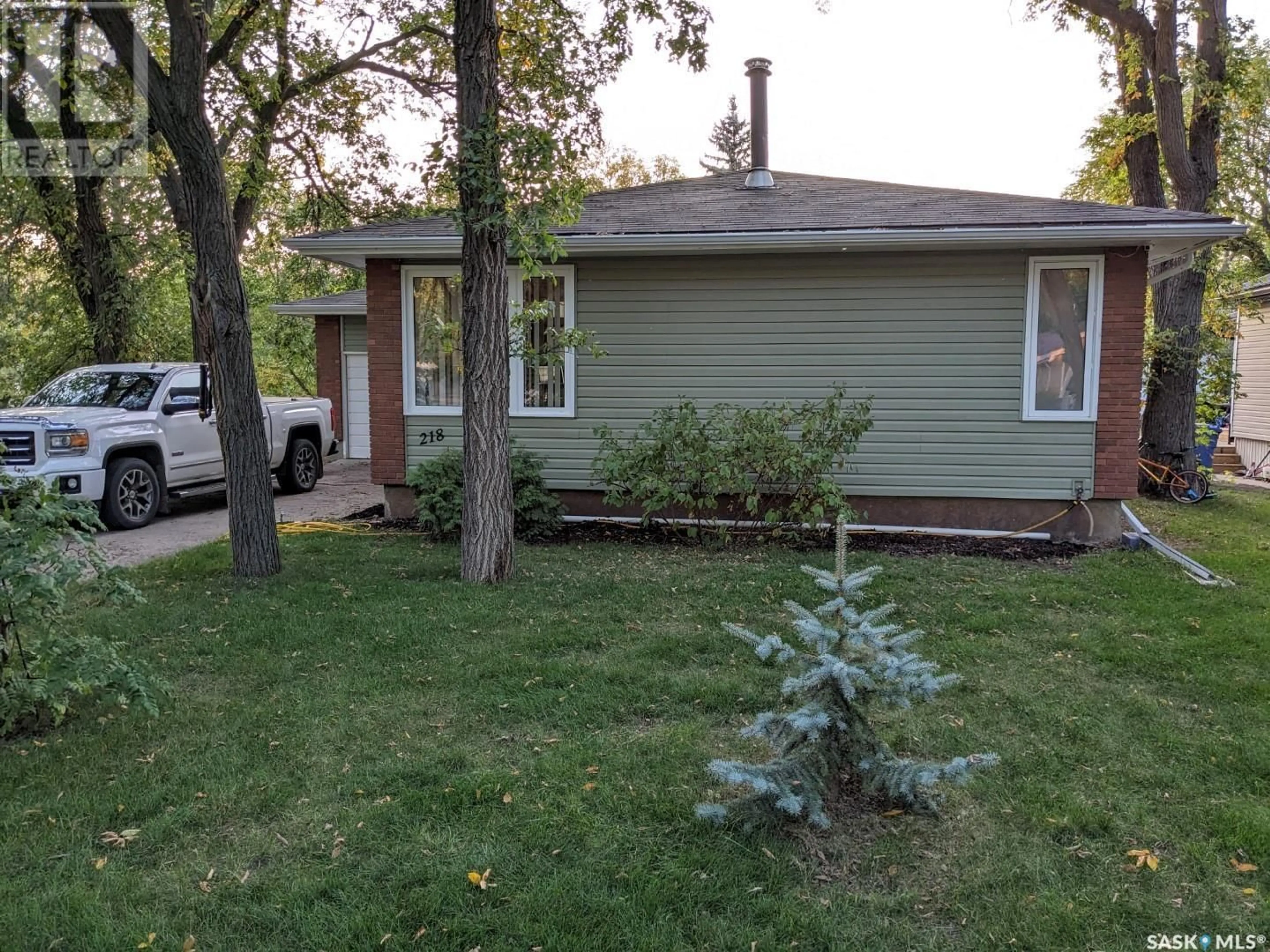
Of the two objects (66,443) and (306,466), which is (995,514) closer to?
(306,466)

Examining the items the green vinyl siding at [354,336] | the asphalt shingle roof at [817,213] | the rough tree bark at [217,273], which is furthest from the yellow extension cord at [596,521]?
the green vinyl siding at [354,336]

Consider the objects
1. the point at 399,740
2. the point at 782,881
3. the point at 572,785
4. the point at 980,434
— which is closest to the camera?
the point at 782,881

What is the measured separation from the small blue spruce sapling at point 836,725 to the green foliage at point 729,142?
1794 inches

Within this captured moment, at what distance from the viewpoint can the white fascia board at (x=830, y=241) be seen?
7242 millimetres

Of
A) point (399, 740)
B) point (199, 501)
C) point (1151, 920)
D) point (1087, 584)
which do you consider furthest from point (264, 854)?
point (199, 501)

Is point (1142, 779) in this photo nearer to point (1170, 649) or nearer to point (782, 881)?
point (782, 881)

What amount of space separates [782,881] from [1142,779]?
5.28ft

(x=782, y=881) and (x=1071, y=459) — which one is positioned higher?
(x=1071, y=459)

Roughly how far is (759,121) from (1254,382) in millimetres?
12039

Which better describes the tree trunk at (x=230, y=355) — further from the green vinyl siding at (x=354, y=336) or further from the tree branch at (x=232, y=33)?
the green vinyl siding at (x=354, y=336)

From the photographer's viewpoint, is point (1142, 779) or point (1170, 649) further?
point (1170, 649)

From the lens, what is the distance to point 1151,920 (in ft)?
7.85

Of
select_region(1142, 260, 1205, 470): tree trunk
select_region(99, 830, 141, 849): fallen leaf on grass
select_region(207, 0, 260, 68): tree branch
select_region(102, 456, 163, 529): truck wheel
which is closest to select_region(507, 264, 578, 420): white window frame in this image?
select_region(102, 456, 163, 529): truck wheel

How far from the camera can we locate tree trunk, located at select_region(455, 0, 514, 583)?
5.69 m
